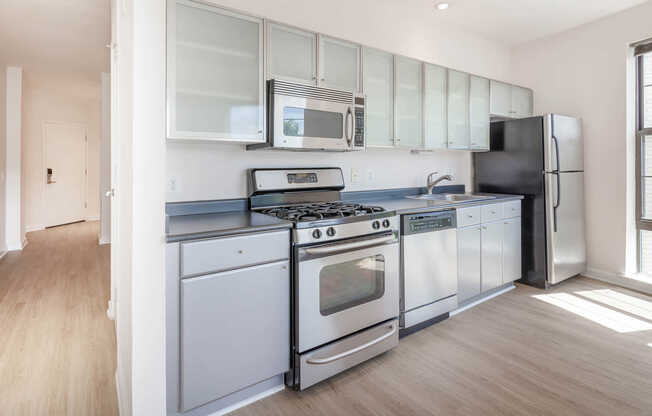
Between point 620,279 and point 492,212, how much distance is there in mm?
1690

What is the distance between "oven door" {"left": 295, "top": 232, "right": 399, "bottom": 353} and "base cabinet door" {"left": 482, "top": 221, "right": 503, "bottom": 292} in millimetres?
1215

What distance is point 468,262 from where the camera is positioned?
3084 millimetres

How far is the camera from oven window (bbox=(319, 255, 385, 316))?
80.7 inches

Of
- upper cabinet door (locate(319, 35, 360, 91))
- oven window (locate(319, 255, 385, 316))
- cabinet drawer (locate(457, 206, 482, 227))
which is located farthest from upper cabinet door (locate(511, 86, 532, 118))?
oven window (locate(319, 255, 385, 316))

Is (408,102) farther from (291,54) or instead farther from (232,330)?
(232,330)

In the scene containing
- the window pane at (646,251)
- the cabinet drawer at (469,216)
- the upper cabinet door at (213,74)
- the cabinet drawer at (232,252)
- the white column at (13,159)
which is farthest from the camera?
the white column at (13,159)

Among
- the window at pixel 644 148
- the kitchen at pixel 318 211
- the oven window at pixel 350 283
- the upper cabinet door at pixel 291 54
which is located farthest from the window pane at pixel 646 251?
the upper cabinet door at pixel 291 54

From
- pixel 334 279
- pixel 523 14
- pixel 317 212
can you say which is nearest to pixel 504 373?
pixel 334 279

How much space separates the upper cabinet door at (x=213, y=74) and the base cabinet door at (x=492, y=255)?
2.19m

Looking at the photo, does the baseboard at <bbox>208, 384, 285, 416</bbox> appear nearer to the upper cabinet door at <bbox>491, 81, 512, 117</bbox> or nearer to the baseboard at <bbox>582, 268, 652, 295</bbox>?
the upper cabinet door at <bbox>491, 81, 512, 117</bbox>

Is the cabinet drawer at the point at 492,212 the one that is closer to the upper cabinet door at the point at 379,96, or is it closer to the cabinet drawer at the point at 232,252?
the upper cabinet door at the point at 379,96

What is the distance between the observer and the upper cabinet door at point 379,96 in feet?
9.34

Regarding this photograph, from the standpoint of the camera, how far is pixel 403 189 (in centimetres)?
357

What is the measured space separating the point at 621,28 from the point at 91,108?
29.2 feet
